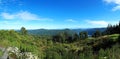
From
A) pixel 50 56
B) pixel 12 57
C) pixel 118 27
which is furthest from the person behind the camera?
pixel 118 27

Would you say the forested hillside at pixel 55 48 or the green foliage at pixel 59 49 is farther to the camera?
the green foliage at pixel 59 49

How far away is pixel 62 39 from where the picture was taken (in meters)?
100

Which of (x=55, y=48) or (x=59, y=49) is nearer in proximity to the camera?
(x=59, y=49)

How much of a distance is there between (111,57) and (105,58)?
0.48 meters

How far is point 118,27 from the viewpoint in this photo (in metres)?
87.9

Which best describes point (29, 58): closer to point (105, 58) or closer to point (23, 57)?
point (23, 57)

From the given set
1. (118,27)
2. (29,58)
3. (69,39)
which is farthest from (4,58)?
(69,39)

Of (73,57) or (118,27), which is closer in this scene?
(73,57)

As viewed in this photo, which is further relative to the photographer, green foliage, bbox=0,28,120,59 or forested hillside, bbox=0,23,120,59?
green foliage, bbox=0,28,120,59

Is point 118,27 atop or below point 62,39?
atop

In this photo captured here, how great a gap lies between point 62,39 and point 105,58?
85.4m

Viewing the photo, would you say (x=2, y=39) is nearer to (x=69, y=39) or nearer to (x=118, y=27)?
(x=118, y=27)

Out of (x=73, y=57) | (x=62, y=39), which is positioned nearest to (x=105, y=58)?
(x=73, y=57)

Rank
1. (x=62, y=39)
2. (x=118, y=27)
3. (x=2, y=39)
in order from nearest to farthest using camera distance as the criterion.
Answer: (x=2, y=39)
(x=118, y=27)
(x=62, y=39)
